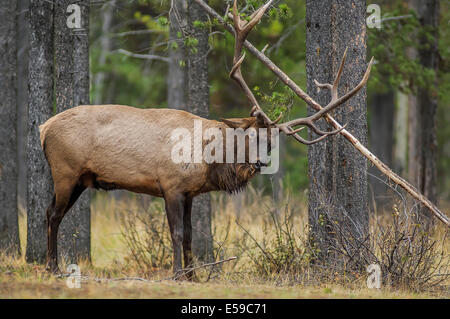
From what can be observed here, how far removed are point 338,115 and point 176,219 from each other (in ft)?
8.05

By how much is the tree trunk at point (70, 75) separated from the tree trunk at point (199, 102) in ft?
5.19

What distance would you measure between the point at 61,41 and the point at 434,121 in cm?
907

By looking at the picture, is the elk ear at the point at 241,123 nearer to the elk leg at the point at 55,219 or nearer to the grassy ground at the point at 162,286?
the grassy ground at the point at 162,286

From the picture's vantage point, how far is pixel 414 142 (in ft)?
52.7

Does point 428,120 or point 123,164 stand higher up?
point 428,120

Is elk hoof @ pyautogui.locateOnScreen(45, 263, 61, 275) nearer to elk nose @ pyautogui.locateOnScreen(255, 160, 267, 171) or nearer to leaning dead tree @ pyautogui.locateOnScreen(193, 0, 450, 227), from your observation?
elk nose @ pyautogui.locateOnScreen(255, 160, 267, 171)

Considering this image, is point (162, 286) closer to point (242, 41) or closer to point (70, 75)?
point (242, 41)

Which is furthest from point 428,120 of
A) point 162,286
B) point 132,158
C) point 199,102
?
point 162,286

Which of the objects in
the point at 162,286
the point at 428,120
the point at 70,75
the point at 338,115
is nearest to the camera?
the point at 162,286

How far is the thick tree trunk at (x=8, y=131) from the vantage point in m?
9.84

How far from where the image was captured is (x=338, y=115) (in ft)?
26.8
